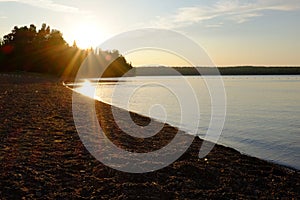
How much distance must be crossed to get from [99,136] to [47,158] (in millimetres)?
4842

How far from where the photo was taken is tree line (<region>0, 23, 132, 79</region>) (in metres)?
118

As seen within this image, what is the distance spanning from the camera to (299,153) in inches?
647

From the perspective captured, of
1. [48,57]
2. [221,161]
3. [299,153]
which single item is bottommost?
[299,153]

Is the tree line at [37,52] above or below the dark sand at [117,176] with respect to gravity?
above

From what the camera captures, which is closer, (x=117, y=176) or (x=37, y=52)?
(x=117, y=176)

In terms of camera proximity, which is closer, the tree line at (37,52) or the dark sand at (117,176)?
the dark sand at (117,176)

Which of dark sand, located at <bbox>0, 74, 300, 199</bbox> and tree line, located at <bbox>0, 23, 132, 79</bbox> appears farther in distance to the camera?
tree line, located at <bbox>0, 23, 132, 79</bbox>

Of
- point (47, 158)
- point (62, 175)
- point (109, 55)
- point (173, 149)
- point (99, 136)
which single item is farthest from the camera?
point (109, 55)

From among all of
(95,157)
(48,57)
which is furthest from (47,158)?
(48,57)

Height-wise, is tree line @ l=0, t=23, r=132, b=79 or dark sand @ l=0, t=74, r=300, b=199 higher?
tree line @ l=0, t=23, r=132, b=79

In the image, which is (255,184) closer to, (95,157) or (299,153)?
(95,157)

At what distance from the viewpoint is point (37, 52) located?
12162cm

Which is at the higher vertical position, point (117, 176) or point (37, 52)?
point (37, 52)

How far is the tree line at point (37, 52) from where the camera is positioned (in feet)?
388
